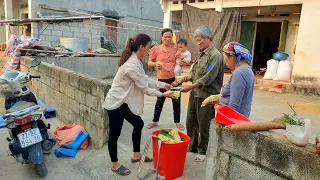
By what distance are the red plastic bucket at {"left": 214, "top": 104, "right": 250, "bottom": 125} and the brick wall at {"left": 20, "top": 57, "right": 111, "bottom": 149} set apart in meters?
2.07

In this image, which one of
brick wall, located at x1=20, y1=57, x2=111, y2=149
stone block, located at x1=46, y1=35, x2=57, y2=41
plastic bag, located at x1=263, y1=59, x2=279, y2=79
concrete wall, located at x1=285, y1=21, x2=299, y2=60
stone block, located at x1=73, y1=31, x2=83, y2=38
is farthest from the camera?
stone block, located at x1=73, y1=31, x2=83, y2=38

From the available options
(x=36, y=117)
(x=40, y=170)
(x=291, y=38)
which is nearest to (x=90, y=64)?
(x=36, y=117)

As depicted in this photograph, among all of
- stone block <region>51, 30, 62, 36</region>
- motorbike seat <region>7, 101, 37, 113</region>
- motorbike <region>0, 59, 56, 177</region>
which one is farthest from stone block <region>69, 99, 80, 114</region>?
stone block <region>51, 30, 62, 36</region>

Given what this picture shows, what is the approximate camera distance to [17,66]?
8328mm

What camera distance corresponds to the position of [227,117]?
2189mm

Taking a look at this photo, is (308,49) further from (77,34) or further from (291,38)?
(77,34)

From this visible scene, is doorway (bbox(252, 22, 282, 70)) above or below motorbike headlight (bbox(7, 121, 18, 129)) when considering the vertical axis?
above

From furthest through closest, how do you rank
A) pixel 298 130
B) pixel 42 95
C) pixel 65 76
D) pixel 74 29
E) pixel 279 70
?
pixel 74 29, pixel 279 70, pixel 42 95, pixel 65 76, pixel 298 130

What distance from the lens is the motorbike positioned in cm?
332

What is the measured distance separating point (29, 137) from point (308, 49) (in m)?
7.97

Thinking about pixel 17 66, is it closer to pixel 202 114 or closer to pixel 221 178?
pixel 202 114

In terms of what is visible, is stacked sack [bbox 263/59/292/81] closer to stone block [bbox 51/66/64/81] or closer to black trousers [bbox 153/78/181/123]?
black trousers [bbox 153/78/181/123]

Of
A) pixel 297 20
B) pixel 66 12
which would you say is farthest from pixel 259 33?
pixel 66 12

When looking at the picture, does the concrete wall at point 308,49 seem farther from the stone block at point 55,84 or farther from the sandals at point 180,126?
the stone block at point 55,84
